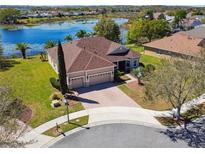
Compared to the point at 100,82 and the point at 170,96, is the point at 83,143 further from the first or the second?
the point at 100,82

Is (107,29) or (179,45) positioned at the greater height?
(107,29)

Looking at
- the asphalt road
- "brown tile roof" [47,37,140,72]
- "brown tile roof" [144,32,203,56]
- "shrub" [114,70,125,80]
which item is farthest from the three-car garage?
"brown tile roof" [144,32,203,56]

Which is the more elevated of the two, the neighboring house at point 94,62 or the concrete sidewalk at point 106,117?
the neighboring house at point 94,62

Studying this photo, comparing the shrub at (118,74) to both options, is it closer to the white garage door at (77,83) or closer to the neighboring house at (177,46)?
the white garage door at (77,83)

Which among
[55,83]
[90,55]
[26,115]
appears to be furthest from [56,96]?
[90,55]

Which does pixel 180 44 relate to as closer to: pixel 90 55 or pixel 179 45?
pixel 179 45

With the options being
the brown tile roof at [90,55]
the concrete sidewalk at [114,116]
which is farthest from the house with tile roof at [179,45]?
the concrete sidewalk at [114,116]

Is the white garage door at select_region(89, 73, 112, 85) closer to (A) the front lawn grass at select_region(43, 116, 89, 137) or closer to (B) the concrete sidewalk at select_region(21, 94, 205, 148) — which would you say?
(B) the concrete sidewalk at select_region(21, 94, 205, 148)
